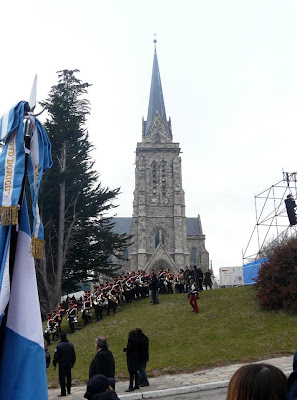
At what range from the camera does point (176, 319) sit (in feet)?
51.1

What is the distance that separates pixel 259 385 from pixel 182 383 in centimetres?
776

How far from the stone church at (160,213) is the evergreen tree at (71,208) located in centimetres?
2014

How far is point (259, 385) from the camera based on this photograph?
1.72m

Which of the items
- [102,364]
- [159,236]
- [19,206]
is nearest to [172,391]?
[102,364]

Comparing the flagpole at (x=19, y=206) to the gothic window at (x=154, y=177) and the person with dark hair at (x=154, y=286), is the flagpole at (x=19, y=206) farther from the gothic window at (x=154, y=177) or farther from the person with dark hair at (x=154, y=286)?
the gothic window at (x=154, y=177)

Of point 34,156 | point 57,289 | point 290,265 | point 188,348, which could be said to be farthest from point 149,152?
point 34,156

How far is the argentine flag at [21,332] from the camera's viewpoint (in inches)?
105

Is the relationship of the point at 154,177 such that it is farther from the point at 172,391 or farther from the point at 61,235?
the point at 172,391

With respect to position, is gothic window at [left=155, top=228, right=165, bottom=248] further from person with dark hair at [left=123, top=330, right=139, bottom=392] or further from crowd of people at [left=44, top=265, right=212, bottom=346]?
person with dark hair at [left=123, top=330, right=139, bottom=392]

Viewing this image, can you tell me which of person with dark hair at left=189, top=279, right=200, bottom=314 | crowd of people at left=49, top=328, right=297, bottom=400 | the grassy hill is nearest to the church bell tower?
the grassy hill

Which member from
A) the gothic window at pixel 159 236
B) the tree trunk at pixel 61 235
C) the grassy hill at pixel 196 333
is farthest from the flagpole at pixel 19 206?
the gothic window at pixel 159 236

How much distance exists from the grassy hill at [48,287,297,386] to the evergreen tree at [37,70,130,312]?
6.84 m

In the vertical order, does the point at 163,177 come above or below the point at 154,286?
above

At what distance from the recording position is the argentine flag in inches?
105
